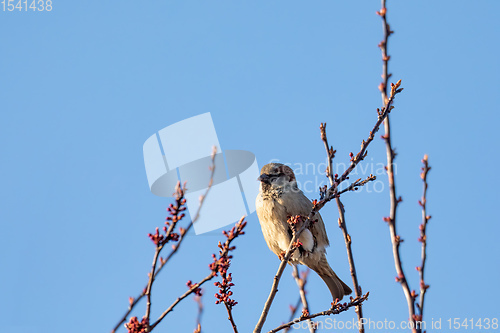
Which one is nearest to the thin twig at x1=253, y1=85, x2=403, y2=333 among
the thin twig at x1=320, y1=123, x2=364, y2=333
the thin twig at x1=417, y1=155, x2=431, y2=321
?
the thin twig at x1=320, y1=123, x2=364, y2=333

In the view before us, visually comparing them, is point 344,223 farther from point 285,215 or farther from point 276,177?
point 276,177

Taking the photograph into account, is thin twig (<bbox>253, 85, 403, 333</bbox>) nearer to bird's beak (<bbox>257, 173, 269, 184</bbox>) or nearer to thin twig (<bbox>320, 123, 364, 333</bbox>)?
thin twig (<bbox>320, 123, 364, 333</bbox>)

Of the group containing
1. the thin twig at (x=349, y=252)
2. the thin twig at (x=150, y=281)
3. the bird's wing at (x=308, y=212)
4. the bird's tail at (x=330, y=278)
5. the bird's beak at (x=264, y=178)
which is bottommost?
the thin twig at (x=150, y=281)

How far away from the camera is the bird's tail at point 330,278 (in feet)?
19.3

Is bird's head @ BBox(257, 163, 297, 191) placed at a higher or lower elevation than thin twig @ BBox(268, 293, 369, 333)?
higher

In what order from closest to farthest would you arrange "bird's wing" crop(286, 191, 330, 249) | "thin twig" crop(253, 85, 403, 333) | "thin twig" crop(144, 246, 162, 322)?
"thin twig" crop(144, 246, 162, 322) < "thin twig" crop(253, 85, 403, 333) < "bird's wing" crop(286, 191, 330, 249)

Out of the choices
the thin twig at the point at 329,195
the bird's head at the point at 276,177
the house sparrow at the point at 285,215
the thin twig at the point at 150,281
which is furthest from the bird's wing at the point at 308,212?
the thin twig at the point at 150,281

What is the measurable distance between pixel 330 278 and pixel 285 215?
1.14 meters

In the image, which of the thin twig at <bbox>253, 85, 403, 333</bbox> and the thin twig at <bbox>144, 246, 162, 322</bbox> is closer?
the thin twig at <bbox>144, 246, 162, 322</bbox>

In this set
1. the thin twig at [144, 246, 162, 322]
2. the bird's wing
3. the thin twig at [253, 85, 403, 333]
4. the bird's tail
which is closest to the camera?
the thin twig at [144, 246, 162, 322]

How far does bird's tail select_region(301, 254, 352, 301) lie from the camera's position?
19.3 ft

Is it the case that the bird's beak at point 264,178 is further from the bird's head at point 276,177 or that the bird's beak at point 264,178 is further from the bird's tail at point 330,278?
the bird's tail at point 330,278

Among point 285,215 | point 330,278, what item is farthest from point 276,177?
point 330,278

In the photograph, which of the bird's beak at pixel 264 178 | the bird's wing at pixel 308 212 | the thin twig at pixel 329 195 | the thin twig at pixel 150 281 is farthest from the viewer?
the bird's beak at pixel 264 178
